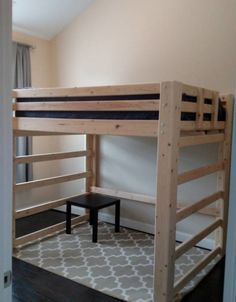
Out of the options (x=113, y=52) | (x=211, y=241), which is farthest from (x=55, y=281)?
(x=113, y=52)

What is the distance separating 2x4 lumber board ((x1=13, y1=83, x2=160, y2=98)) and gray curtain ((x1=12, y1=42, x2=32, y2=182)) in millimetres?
962

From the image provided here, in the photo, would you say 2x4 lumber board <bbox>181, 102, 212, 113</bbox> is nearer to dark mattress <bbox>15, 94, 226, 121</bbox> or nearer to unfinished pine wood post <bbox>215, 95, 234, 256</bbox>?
dark mattress <bbox>15, 94, 226, 121</bbox>

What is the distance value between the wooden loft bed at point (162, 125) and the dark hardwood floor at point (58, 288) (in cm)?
13

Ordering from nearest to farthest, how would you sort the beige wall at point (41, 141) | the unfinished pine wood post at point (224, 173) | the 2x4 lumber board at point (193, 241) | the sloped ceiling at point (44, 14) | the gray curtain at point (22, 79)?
1. the 2x4 lumber board at point (193, 241)
2. the unfinished pine wood post at point (224, 173)
3. the sloped ceiling at point (44, 14)
4. the gray curtain at point (22, 79)
5. the beige wall at point (41, 141)

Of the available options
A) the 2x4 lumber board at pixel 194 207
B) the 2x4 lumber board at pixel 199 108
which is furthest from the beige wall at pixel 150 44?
the 2x4 lumber board at pixel 194 207

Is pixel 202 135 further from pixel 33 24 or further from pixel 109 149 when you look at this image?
pixel 33 24

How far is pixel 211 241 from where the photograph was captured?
10.0ft

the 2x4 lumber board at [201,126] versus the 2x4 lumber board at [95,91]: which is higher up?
the 2x4 lumber board at [95,91]

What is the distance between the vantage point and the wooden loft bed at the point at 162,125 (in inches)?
74.9

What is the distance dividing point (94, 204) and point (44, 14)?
7.20 feet

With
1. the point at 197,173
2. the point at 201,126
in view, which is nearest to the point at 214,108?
the point at 201,126

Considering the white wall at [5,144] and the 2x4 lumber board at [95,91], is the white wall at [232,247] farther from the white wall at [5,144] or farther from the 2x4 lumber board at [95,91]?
the 2x4 lumber board at [95,91]

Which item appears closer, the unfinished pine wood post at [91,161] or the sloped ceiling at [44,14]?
the sloped ceiling at [44,14]

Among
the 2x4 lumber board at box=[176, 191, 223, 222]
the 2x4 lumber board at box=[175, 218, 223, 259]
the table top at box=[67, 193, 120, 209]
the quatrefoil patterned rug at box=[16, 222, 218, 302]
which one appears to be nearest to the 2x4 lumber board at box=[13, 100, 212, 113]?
the 2x4 lumber board at box=[176, 191, 223, 222]
